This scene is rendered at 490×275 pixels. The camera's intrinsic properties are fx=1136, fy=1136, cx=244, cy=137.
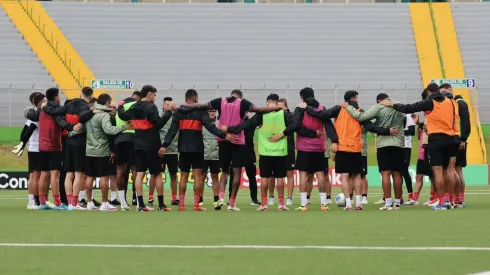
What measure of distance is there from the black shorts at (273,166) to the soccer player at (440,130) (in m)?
2.19

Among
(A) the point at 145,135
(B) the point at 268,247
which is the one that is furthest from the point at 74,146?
(B) the point at 268,247

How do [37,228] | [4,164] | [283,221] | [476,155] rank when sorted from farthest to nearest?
[476,155]
[4,164]
[283,221]
[37,228]

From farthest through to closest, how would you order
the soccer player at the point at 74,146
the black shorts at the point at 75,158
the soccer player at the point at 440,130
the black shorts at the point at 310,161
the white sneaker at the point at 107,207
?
the black shorts at the point at 75,158 < the soccer player at the point at 74,146 < the white sneaker at the point at 107,207 < the black shorts at the point at 310,161 < the soccer player at the point at 440,130

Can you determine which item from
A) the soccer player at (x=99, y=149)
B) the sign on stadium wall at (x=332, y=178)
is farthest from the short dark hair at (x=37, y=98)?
the sign on stadium wall at (x=332, y=178)

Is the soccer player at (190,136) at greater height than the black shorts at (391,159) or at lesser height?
greater

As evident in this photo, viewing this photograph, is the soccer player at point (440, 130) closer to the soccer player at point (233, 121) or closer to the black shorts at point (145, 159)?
the soccer player at point (233, 121)

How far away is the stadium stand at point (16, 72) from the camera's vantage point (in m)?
41.8

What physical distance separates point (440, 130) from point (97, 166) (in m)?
6.20

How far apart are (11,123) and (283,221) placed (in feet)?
88.0

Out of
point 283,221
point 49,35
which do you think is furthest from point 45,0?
point 283,221

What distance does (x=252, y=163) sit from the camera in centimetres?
2159

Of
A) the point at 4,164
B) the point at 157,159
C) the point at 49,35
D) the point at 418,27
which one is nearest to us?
the point at 157,159

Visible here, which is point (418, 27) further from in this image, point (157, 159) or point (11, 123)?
point (157, 159)

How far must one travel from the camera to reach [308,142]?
2053 cm
